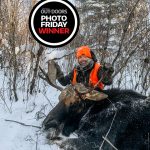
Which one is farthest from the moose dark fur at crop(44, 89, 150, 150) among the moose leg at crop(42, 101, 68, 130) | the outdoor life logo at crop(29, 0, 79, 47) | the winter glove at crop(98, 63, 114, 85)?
the outdoor life logo at crop(29, 0, 79, 47)

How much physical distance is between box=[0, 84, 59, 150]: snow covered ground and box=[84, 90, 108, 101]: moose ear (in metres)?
0.82

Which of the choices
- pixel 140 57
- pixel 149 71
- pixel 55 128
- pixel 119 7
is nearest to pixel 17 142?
pixel 55 128

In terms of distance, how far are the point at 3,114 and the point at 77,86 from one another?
2.03 metres

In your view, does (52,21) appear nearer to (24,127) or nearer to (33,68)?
(33,68)

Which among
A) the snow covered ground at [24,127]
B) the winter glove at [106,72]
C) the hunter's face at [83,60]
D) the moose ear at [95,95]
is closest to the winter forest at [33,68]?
the snow covered ground at [24,127]

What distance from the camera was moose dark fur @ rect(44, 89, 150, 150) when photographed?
528 cm

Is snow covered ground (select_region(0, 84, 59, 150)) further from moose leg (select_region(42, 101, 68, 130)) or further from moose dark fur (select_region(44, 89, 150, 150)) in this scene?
moose dark fur (select_region(44, 89, 150, 150))

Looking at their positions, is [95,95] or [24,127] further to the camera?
[24,127]

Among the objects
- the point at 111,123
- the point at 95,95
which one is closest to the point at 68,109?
the point at 95,95

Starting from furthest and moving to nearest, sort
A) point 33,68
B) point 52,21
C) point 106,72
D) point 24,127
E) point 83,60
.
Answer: point 33,68
point 52,21
point 83,60
point 24,127
point 106,72

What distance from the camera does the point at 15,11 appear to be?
7.50 m

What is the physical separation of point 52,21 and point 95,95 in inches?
101

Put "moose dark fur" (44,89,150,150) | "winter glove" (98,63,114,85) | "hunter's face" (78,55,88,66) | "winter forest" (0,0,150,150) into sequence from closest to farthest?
"moose dark fur" (44,89,150,150) < "winter glove" (98,63,114,85) < "winter forest" (0,0,150,150) < "hunter's face" (78,55,88,66)

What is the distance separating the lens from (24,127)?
20.7ft
